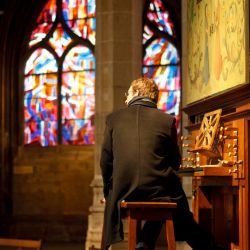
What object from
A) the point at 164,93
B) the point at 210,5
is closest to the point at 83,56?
the point at 164,93

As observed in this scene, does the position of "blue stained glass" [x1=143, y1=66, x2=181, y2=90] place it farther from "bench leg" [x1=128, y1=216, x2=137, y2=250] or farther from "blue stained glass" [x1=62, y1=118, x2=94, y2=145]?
"bench leg" [x1=128, y1=216, x2=137, y2=250]

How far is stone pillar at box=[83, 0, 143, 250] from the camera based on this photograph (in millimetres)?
12461

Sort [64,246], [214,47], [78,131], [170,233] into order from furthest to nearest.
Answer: [78,131] < [64,246] < [214,47] < [170,233]

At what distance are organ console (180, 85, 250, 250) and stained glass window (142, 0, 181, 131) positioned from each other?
817 cm

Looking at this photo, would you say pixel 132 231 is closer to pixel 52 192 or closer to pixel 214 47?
pixel 214 47

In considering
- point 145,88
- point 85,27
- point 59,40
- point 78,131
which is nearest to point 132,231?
point 145,88

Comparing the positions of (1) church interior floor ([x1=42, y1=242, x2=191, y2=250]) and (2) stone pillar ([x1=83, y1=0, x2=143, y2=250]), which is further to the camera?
(1) church interior floor ([x1=42, y1=242, x2=191, y2=250])

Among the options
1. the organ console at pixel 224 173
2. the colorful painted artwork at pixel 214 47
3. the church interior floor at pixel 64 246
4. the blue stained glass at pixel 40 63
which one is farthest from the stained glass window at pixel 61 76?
the organ console at pixel 224 173

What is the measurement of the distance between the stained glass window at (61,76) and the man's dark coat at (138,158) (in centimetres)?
1083

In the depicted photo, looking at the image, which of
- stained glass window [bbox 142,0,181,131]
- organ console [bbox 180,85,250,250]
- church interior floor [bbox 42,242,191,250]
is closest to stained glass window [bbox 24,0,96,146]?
stained glass window [bbox 142,0,181,131]

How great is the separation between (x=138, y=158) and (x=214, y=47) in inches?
91.0

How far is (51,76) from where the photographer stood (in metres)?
17.8

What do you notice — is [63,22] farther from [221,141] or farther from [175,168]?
[175,168]

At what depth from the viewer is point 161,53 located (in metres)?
17.1
